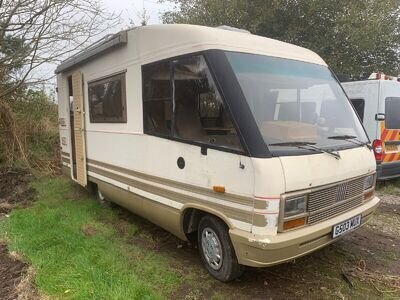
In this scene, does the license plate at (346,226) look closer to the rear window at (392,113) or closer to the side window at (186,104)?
the side window at (186,104)

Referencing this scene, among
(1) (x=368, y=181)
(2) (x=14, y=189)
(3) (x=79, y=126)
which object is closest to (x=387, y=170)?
(1) (x=368, y=181)

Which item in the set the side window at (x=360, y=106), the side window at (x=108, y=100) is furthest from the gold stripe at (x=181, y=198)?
the side window at (x=360, y=106)

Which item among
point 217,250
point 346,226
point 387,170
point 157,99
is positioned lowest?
point 217,250

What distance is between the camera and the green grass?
359cm

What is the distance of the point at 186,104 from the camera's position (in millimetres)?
3922

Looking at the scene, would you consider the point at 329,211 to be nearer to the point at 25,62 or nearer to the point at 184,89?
the point at 184,89

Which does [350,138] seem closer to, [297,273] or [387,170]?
[297,273]

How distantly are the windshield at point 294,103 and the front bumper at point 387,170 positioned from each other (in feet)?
11.9

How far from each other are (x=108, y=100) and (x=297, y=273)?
139 inches

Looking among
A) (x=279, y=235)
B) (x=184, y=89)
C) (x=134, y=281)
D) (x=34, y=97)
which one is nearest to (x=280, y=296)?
(x=279, y=235)

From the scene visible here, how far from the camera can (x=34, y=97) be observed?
1164 centimetres

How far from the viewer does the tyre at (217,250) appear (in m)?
3.63

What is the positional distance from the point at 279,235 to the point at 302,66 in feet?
6.63

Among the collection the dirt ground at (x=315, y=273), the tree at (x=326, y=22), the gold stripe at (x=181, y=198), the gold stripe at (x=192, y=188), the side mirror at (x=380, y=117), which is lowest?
the dirt ground at (x=315, y=273)
